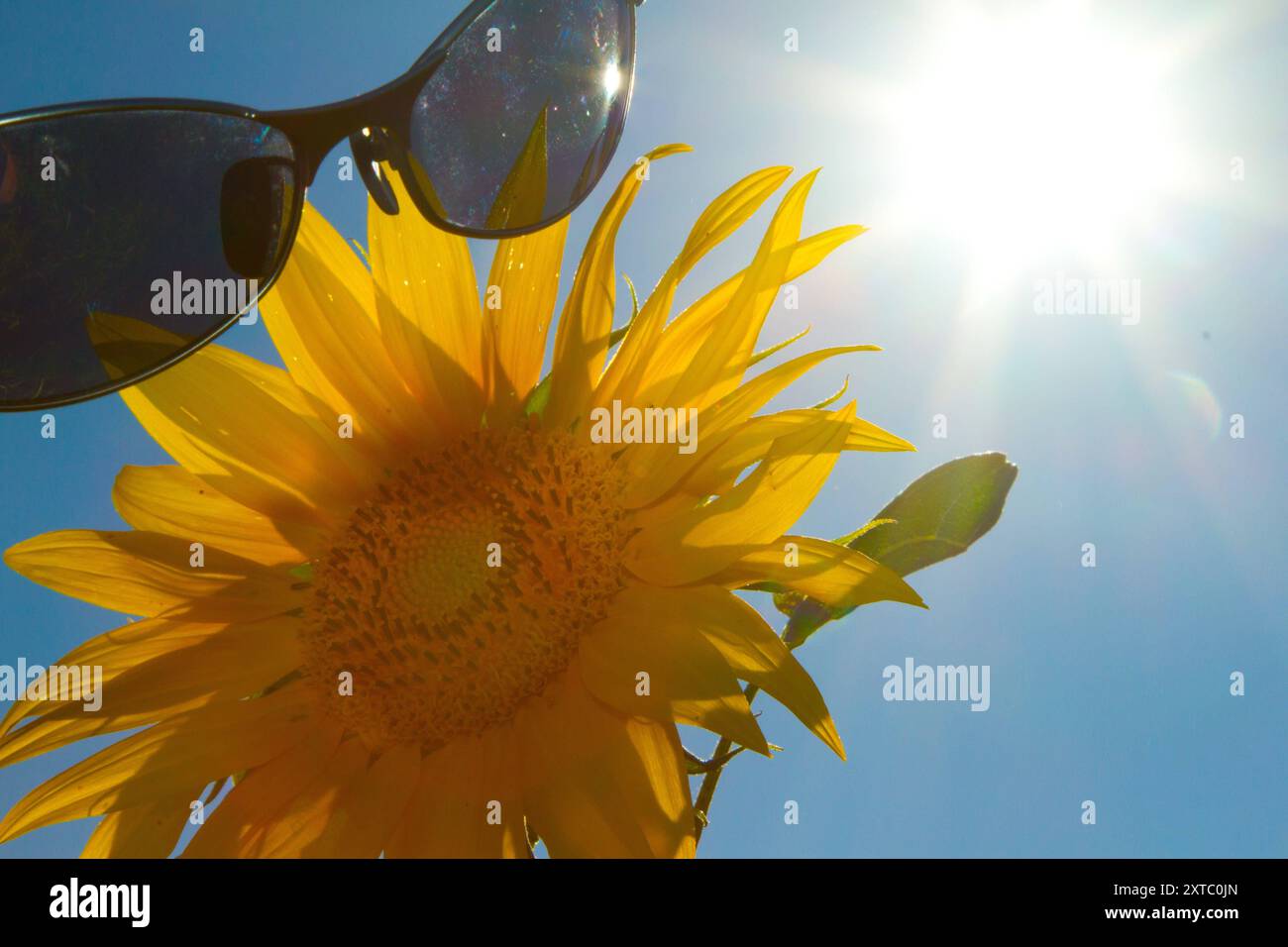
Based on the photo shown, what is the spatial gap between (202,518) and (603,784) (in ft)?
1.84

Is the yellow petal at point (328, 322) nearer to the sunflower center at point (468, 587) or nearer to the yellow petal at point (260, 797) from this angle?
the sunflower center at point (468, 587)

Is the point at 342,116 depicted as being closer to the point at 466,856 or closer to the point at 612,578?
the point at 612,578

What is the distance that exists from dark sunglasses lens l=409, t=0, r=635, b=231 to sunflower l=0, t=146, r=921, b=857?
0.15 feet

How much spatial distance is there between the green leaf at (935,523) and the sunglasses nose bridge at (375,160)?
1.95 feet

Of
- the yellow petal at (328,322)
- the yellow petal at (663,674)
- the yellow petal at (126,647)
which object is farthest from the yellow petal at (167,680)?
the yellow petal at (663,674)

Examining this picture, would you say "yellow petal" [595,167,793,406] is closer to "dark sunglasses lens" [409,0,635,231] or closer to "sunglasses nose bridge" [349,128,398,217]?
"dark sunglasses lens" [409,0,635,231]

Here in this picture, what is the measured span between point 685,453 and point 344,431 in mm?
436

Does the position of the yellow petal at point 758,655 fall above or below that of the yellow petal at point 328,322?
below

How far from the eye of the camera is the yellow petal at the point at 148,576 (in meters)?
1.02

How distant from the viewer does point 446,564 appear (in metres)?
1.05

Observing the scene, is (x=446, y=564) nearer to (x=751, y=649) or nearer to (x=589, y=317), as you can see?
(x=589, y=317)
